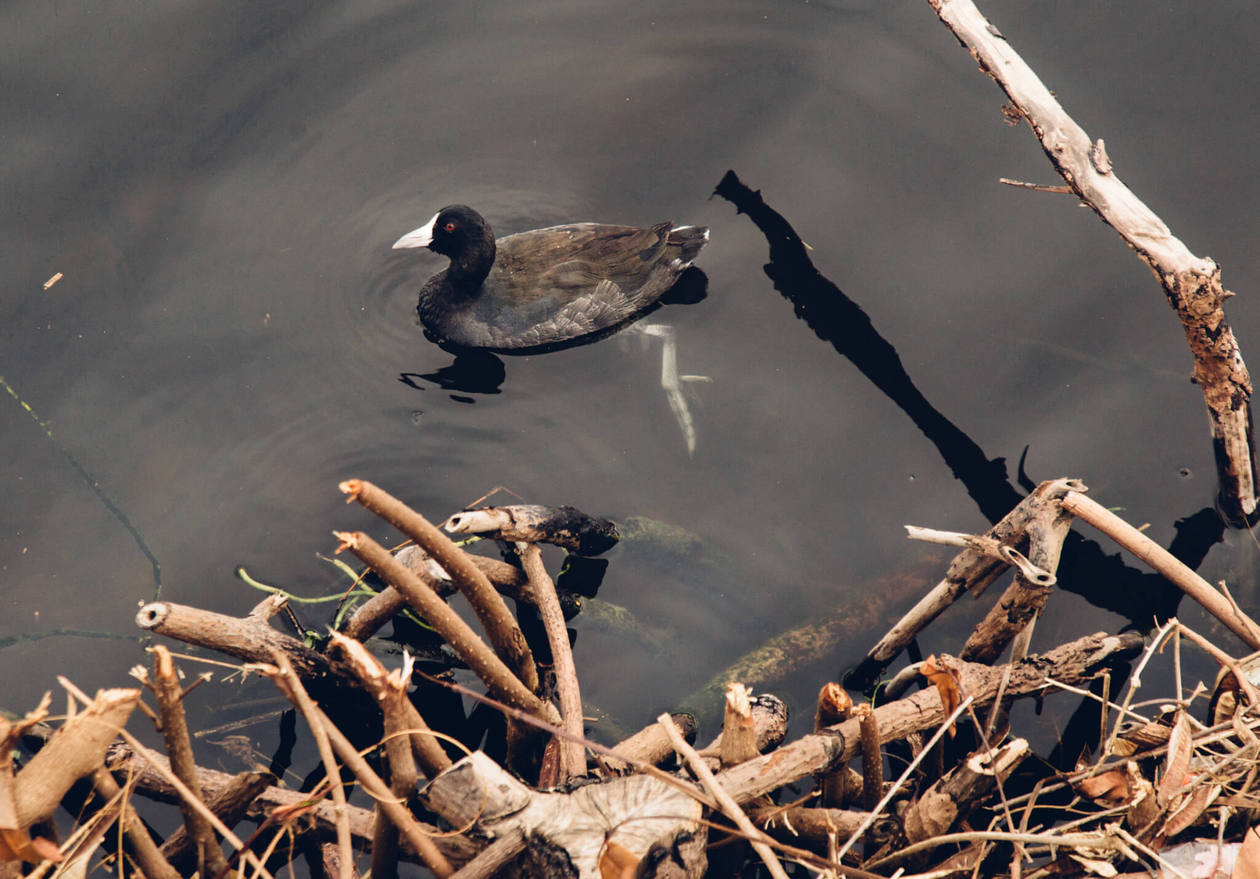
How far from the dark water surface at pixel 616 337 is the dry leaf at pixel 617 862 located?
6.32 ft

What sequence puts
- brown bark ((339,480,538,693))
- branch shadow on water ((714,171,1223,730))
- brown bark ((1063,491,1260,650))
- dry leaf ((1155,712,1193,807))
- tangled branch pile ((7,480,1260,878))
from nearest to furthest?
1. brown bark ((339,480,538,693))
2. tangled branch pile ((7,480,1260,878))
3. dry leaf ((1155,712,1193,807))
4. brown bark ((1063,491,1260,650))
5. branch shadow on water ((714,171,1223,730))

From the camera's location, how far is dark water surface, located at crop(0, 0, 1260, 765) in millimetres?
5031

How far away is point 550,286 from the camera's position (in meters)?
6.00

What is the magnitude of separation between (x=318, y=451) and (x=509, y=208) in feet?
6.49

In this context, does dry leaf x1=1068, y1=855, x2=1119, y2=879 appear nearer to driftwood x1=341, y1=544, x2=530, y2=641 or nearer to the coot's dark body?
driftwood x1=341, y1=544, x2=530, y2=641

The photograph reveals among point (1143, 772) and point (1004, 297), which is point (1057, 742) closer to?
point (1143, 772)

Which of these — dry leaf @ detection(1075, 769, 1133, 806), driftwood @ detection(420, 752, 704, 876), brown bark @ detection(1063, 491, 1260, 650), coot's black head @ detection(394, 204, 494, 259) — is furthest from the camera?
coot's black head @ detection(394, 204, 494, 259)

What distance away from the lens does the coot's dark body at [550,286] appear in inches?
235

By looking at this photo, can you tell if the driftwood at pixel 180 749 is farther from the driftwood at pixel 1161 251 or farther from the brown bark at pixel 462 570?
the driftwood at pixel 1161 251

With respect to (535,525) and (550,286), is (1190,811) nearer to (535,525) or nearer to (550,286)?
(535,525)

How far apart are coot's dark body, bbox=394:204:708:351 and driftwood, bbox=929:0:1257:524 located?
2.01m

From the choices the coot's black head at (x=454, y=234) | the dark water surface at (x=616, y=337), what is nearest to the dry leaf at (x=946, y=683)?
the dark water surface at (x=616, y=337)

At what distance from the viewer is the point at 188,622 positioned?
3084 millimetres

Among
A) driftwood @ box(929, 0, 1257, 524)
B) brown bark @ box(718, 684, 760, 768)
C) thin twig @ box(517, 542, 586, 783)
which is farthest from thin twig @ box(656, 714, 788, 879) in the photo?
driftwood @ box(929, 0, 1257, 524)
